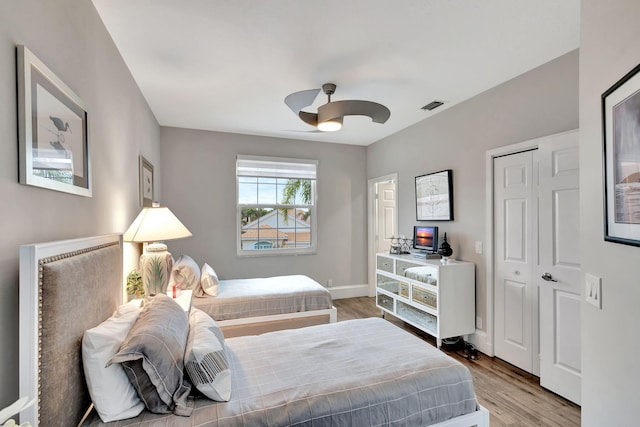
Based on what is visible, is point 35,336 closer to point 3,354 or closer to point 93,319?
point 3,354

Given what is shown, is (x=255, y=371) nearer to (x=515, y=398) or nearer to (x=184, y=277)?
(x=184, y=277)

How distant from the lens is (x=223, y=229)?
457 centimetres

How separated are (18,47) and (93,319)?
112cm

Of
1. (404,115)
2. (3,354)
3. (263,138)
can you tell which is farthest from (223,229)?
(3,354)

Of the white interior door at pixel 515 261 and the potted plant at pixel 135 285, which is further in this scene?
the white interior door at pixel 515 261

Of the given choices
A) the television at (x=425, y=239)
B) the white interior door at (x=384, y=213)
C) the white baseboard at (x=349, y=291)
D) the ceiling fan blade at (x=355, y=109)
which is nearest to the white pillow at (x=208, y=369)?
the ceiling fan blade at (x=355, y=109)

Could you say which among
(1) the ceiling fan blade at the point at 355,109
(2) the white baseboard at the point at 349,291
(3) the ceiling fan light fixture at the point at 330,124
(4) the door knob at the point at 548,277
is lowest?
(2) the white baseboard at the point at 349,291

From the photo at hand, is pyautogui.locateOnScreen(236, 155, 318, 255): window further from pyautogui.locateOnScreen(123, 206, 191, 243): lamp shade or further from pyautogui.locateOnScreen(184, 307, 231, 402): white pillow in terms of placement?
pyautogui.locateOnScreen(184, 307, 231, 402): white pillow

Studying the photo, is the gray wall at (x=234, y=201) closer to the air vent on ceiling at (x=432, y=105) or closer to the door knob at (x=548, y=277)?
the air vent on ceiling at (x=432, y=105)

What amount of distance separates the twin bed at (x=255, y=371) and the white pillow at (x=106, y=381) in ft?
0.13

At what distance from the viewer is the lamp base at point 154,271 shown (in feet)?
7.59

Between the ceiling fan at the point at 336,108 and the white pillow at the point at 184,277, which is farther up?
the ceiling fan at the point at 336,108

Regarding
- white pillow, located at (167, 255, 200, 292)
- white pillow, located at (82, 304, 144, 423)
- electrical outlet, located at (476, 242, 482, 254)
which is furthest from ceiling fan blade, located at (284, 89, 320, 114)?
electrical outlet, located at (476, 242, 482, 254)

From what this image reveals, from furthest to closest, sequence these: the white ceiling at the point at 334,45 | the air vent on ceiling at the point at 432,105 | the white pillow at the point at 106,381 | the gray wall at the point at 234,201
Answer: the gray wall at the point at 234,201 → the air vent on ceiling at the point at 432,105 → the white ceiling at the point at 334,45 → the white pillow at the point at 106,381
